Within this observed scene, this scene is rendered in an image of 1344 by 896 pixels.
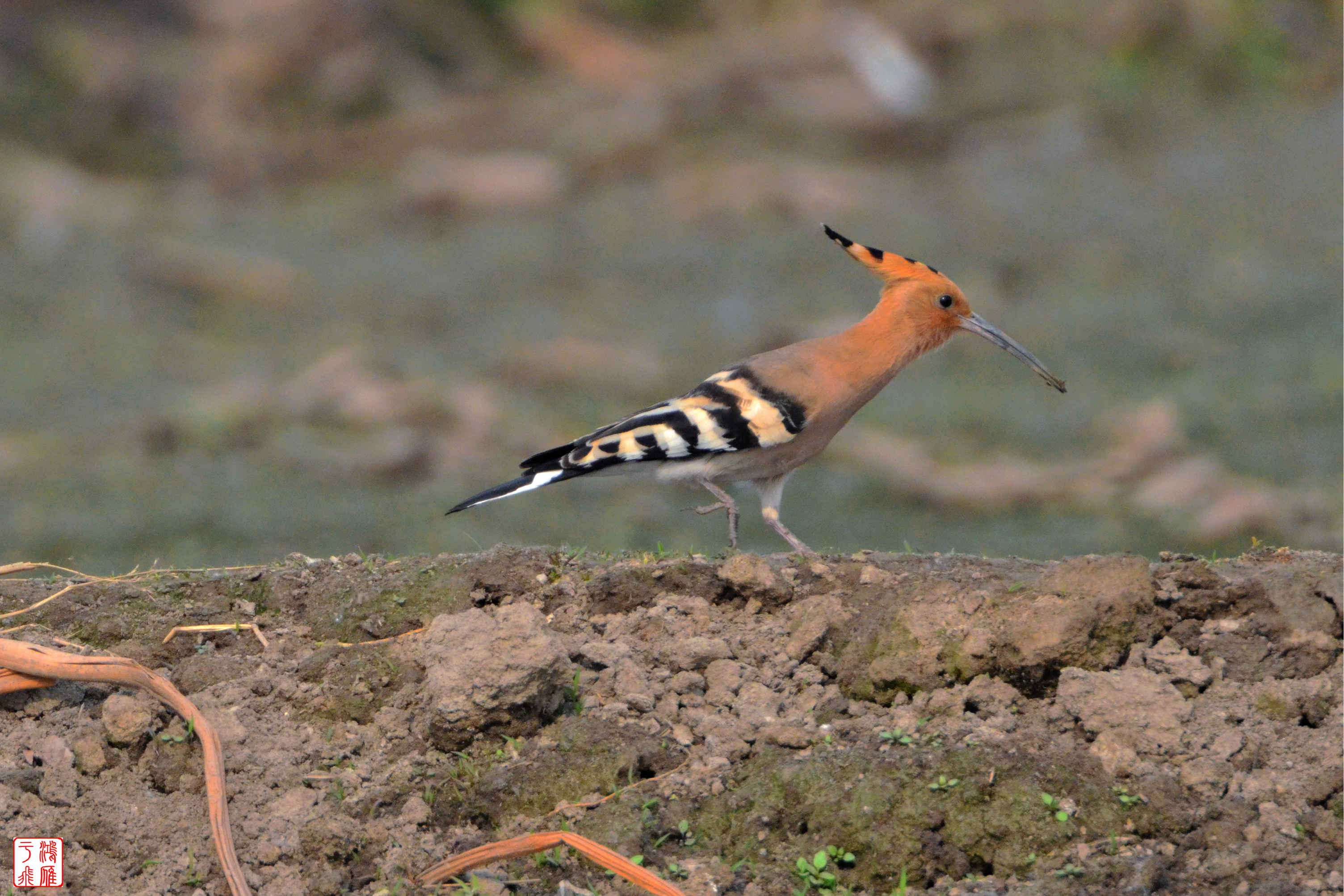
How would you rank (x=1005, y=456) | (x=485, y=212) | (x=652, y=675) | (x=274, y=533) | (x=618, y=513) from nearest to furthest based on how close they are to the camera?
(x=652, y=675), (x=274, y=533), (x=618, y=513), (x=1005, y=456), (x=485, y=212)

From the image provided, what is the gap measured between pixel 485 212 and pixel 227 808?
12.3 m

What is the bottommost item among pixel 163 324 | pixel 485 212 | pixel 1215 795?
pixel 1215 795

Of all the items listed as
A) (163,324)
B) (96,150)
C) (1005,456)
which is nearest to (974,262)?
(1005,456)

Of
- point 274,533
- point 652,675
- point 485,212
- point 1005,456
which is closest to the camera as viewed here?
point 652,675

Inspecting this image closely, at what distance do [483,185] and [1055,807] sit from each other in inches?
503

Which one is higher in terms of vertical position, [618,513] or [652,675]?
[618,513]

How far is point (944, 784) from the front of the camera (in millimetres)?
3326

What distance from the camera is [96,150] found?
1591 centimetres

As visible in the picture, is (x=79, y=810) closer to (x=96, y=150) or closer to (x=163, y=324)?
(x=163, y=324)

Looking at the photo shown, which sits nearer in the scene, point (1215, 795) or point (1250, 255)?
point (1215, 795)

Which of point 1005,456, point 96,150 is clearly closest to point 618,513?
point 1005,456

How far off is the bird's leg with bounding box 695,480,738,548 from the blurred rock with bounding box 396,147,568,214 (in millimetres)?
10452

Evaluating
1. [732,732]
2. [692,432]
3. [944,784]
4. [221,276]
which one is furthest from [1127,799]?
[221,276]

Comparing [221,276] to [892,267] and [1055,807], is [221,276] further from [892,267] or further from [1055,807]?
[1055,807]
